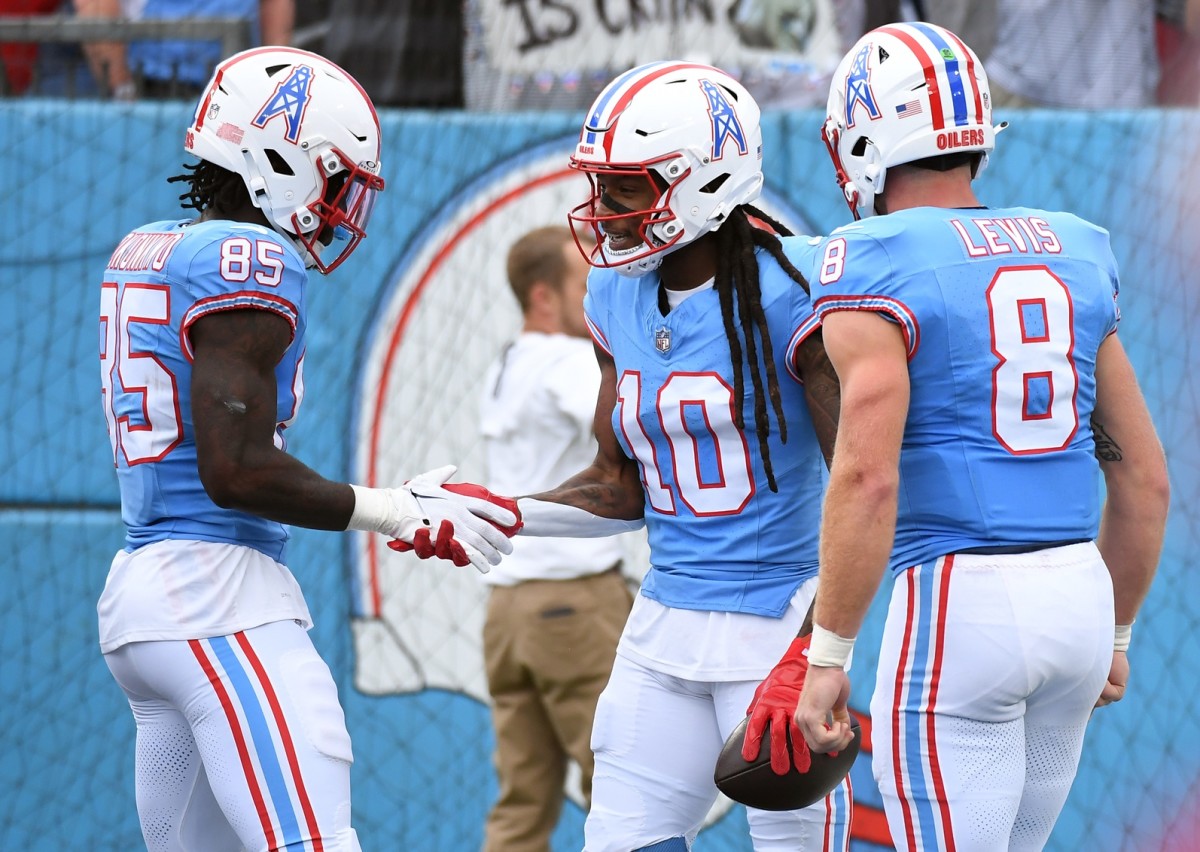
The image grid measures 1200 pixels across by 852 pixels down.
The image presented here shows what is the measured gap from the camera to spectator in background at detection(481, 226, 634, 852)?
472cm

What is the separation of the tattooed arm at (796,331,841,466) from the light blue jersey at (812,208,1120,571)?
216 mm

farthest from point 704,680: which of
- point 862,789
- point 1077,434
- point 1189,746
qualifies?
point 1189,746

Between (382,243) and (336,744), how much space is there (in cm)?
260

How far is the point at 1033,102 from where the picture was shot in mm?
5684

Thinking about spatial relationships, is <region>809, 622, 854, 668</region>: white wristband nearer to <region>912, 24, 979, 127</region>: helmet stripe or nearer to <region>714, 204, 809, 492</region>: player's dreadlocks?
<region>714, 204, 809, 492</region>: player's dreadlocks

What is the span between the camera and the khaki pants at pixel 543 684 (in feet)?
15.5

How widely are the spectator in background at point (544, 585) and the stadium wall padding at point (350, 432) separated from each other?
502 millimetres

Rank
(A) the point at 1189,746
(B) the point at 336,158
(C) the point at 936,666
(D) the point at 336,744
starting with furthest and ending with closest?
(A) the point at 1189,746, (B) the point at 336,158, (D) the point at 336,744, (C) the point at 936,666

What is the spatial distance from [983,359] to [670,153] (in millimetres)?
852

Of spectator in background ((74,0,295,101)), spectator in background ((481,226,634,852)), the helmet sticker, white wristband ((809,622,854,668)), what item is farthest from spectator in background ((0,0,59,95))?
white wristband ((809,622,854,668))

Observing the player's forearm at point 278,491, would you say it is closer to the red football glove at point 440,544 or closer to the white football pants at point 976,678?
the red football glove at point 440,544

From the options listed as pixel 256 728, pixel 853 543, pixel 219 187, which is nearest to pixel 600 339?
pixel 219 187

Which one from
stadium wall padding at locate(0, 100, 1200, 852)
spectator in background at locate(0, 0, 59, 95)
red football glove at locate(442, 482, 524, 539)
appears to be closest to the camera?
red football glove at locate(442, 482, 524, 539)

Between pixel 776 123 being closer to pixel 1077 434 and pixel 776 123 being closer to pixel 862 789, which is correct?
pixel 862 789
